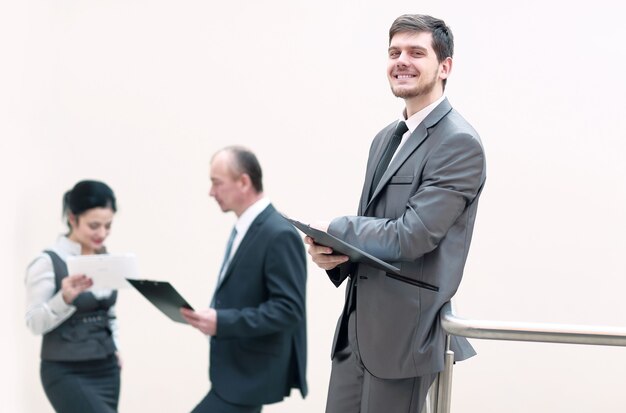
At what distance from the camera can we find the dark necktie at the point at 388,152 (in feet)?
7.41

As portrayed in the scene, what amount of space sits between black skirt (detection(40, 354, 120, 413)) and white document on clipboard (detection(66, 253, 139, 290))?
1.10 feet

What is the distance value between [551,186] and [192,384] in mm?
2117

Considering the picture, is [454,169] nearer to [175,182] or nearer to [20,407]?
[175,182]

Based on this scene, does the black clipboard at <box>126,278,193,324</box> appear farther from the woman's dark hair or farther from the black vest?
the woman's dark hair

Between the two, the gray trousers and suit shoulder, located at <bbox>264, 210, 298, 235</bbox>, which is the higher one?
suit shoulder, located at <bbox>264, 210, 298, 235</bbox>

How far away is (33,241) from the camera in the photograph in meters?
4.16

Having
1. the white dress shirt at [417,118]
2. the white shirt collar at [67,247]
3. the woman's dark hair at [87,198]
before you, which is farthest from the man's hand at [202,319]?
the white dress shirt at [417,118]

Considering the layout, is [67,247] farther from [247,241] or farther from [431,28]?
[431,28]

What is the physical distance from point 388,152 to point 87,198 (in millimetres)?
2017

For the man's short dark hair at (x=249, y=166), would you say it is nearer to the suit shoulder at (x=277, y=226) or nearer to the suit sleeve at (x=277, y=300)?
the suit shoulder at (x=277, y=226)

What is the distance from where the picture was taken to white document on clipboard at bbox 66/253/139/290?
3555 mm

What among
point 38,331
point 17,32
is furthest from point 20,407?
point 17,32

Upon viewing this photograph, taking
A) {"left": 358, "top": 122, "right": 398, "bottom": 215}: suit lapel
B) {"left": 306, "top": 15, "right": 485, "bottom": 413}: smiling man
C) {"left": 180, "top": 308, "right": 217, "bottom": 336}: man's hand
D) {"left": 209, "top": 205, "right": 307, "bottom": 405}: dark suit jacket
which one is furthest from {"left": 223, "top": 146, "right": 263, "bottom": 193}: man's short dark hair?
{"left": 306, "top": 15, "right": 485, "bottom": 413}: smiling man

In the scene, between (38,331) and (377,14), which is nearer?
(38,331)
